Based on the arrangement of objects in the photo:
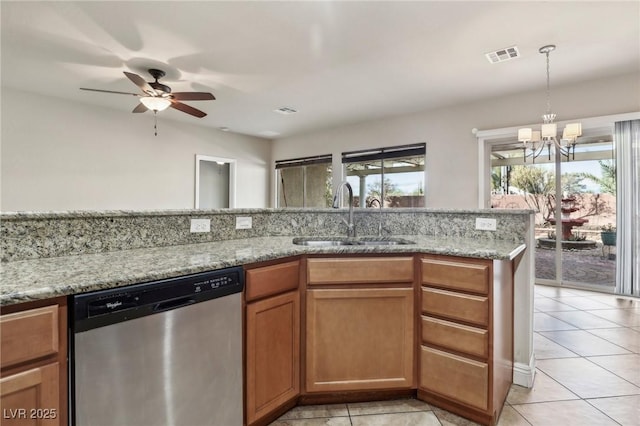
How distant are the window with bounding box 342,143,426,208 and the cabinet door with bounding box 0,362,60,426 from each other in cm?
490

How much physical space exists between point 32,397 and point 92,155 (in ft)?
15.8

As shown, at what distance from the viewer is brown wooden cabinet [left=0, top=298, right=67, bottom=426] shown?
0.85 m

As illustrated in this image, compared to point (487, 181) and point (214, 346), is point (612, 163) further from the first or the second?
point (214, 346)

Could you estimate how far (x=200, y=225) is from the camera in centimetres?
194

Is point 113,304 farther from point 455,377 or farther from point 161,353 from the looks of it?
point 455,377

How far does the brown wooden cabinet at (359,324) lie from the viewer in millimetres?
1710

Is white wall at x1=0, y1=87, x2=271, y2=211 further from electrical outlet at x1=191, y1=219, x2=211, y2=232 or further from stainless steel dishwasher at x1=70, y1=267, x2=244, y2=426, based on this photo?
stainless steel dishwasher at x1=70, y1=267, x2=244, y2=426

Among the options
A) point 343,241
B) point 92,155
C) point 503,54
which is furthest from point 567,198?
point 92,155

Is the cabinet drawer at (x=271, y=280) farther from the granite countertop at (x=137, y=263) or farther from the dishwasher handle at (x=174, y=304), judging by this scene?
the dishwasher handle at (x=174, y=304)

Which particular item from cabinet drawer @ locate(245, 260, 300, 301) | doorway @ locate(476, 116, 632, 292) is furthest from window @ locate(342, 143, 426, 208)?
cabinet drawer @ locate(245, 260, 300, 301)

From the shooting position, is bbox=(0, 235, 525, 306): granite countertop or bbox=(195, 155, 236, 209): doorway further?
bbox=(195, 155, 236, 209): doorway

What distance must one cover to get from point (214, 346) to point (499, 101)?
184 inches

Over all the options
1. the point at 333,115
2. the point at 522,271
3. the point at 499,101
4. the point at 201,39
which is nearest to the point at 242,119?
the point at 333,115

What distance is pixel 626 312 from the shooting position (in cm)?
336
